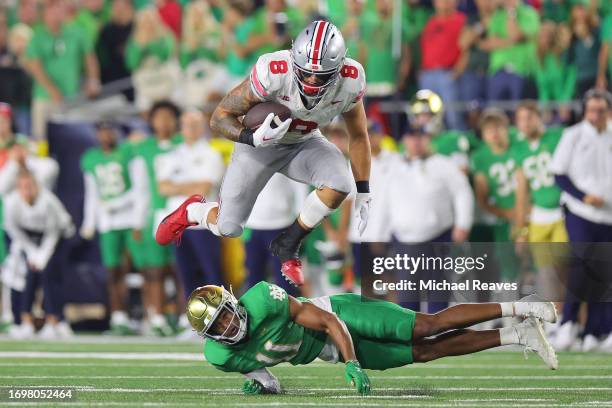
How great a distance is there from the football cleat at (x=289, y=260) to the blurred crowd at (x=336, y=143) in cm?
209

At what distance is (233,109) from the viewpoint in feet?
26.6

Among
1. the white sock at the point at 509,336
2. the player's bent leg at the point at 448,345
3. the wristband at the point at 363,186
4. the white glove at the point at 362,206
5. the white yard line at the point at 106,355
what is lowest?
the white yard line at the point at 106,355

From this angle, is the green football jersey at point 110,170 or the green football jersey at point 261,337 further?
the green football jersey at point 110,170

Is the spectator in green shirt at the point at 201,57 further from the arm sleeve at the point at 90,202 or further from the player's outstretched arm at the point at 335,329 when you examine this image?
the player's outstretched arm at the point at 335,329

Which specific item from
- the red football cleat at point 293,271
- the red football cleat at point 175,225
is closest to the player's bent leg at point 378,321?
the red football cleat at point 293,271

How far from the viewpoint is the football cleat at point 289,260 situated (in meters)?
8.30

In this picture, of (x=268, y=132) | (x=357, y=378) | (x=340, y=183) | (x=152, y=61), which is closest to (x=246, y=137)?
(x=268, y=132)

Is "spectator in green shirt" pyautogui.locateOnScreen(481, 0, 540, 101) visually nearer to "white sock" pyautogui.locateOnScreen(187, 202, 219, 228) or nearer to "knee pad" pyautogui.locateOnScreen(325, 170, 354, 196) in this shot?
"white sock" pyautogui.locateOnScreen(187, 202, 219, 228)

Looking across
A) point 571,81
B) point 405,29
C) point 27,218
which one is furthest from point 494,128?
point 27,218

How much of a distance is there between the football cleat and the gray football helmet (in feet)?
3.40

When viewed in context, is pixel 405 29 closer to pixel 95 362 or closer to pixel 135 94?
pixel 135 94

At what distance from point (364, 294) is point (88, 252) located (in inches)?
230

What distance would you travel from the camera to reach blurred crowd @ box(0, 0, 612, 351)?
11.5 m

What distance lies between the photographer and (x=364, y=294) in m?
8.05
